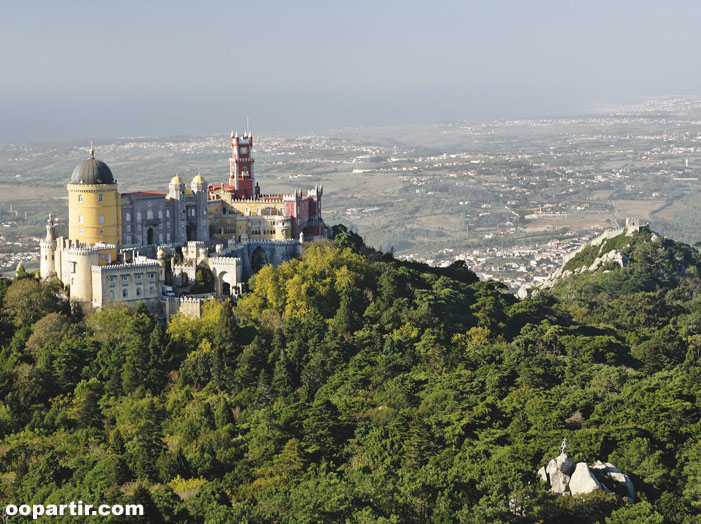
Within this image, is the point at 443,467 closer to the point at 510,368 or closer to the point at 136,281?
the point at 510,368

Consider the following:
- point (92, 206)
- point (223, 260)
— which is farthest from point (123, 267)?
point (223, 260)

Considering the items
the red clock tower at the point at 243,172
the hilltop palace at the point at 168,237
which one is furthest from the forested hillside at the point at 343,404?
the red clock tower at the point at 243,172

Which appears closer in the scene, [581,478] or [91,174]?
[581,478]

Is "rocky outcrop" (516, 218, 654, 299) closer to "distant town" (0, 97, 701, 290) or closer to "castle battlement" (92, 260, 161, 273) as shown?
"distant town" (0, 97, 701, 290)

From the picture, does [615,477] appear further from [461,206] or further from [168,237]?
[461,206]

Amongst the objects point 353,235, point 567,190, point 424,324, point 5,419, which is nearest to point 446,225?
point 567,190

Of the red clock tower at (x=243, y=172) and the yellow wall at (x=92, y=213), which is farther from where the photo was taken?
the red clock tower at (x=243, y=172)

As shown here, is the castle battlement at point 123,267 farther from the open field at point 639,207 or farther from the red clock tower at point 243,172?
the open field at point 639,207
